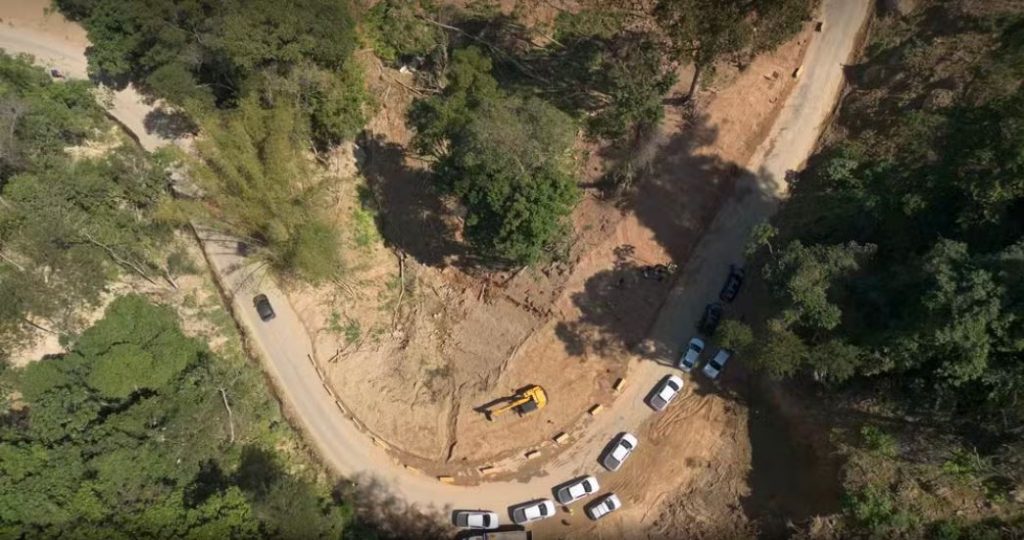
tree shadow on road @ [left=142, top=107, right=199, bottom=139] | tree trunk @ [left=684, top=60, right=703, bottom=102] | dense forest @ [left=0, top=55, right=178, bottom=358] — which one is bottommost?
tree trunk @ [left=684, top=60, right=703, bottom=102]

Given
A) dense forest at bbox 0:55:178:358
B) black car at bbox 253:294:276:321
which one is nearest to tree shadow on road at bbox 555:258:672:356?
black car at bbox 253:294:276:321

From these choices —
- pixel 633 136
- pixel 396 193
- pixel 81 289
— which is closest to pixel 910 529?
pixel 633 136

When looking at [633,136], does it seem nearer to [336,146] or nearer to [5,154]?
[336,146]

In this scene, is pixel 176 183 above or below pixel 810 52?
above

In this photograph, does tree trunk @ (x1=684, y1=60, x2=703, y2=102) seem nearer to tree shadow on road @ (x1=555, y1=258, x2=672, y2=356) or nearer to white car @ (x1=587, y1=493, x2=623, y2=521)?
tree shadow on road @ (x1=555, y1=258, x2=672, y2=356)

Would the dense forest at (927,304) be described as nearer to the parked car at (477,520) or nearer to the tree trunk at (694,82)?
the tree trunk at (694,82)

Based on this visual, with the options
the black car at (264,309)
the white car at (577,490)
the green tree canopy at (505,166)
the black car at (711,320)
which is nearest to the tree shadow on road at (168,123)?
the black car at (264,309)

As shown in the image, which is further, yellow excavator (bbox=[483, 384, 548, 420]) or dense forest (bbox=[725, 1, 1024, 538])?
yellow excavator (bbox=[483, 384, 548, 420])
